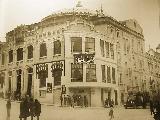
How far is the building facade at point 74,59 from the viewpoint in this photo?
2436 millimetres

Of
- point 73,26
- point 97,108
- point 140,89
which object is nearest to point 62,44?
point 73,26

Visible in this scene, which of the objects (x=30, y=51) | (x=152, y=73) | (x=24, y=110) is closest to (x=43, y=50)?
(x=30, y=51)

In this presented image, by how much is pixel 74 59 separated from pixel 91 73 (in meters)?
0.14

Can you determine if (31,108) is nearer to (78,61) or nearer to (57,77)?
(57,77)

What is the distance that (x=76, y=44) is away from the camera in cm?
245

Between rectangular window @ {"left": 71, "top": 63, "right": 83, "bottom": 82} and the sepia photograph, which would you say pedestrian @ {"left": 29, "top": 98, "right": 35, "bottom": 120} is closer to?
the sepia photograph

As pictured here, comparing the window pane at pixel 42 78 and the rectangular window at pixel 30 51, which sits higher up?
the rectangular window at pixel 30 51

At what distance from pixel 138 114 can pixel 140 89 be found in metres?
0.20

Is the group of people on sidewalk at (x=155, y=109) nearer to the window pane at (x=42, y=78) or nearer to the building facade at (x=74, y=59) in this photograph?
the building facade at (x=74, y=59)

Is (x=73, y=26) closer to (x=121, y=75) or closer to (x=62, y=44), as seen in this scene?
(x=62, y=44)

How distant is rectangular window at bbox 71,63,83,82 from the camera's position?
2.42 metres

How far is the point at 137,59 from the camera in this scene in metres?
2.68

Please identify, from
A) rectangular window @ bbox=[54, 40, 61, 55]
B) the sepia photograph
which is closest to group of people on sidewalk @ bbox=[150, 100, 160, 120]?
the sepia photograph

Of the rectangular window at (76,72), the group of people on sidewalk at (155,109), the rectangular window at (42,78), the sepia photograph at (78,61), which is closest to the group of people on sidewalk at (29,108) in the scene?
the sepia photograph at (78,61)
